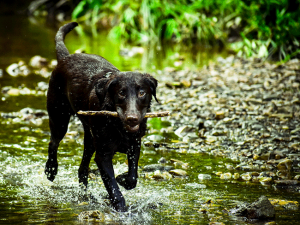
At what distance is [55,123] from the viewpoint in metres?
5.28

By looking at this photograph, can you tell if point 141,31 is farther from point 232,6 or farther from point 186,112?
point 186,112

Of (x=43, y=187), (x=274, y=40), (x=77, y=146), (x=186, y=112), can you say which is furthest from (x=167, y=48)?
(x=43, y=187)

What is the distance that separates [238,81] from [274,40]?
10.6ft

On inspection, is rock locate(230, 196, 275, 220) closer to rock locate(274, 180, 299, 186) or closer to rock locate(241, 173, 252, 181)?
rock locate(274, 180, 299, 186)

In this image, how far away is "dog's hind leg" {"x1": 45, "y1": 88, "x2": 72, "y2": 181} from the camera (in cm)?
516

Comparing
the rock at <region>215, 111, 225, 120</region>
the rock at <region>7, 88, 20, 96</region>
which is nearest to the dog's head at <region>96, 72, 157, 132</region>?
the rock at <region>215, 111, 225, 120</region>

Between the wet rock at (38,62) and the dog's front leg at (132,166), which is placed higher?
the wet rock at (38,62)

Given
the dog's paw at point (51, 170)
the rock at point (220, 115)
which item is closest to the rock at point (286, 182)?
the dog's paw at point (51, 170)

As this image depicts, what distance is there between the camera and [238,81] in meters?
9.95

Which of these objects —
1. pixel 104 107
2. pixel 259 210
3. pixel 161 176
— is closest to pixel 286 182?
pixel 259 210

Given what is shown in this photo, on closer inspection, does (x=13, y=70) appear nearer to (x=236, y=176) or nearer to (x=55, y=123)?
(x=55, y=123)

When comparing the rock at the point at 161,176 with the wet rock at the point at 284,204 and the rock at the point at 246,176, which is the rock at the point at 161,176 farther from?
the wet rock at the point at 284,204

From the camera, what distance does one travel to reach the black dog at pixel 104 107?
3.97 meters

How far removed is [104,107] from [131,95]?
0.35 metres
